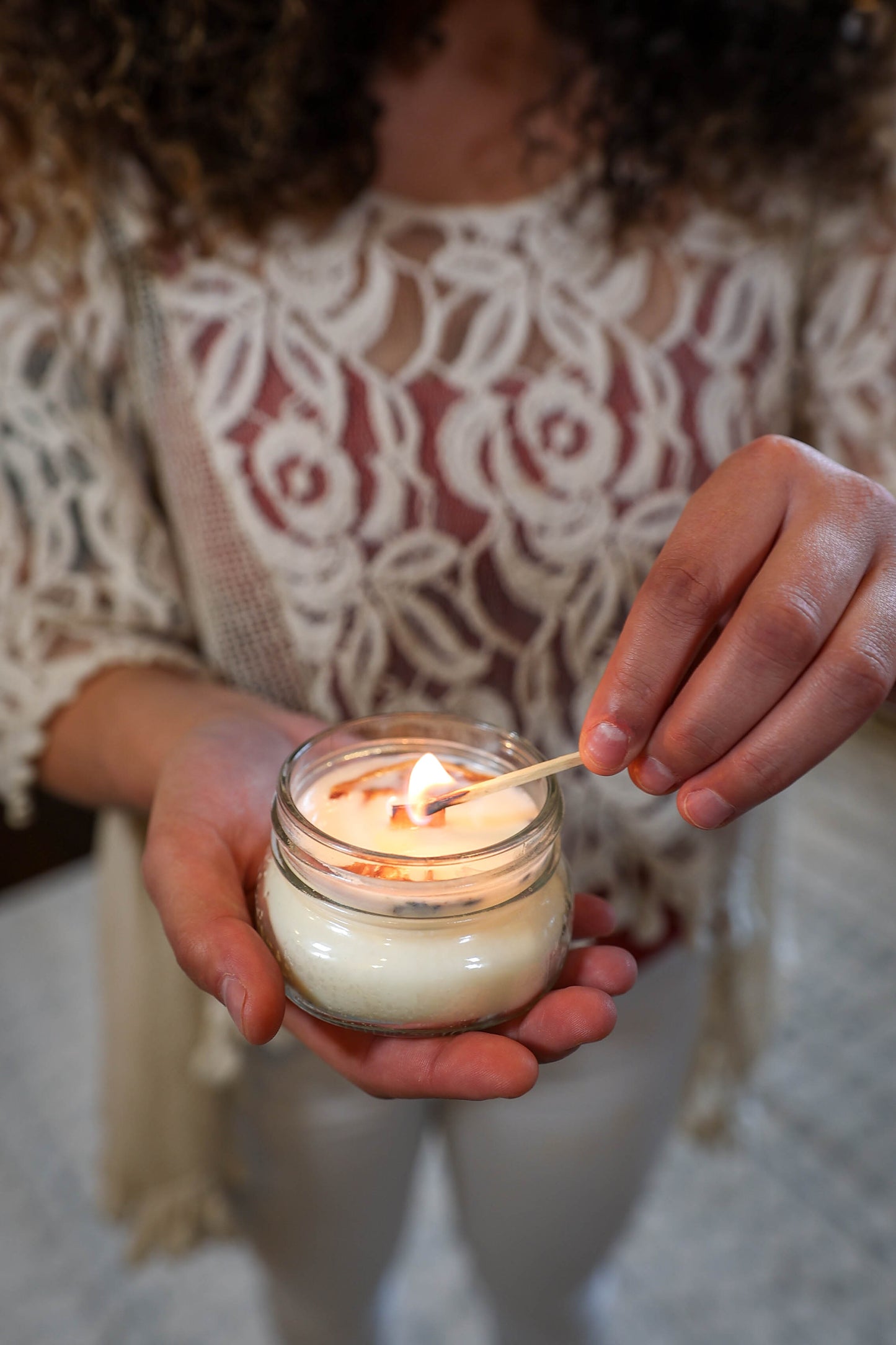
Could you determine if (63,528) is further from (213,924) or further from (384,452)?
(213,924)

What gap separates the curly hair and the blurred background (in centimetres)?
56

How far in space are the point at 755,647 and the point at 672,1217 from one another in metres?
1.24

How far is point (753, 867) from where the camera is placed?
1028mm

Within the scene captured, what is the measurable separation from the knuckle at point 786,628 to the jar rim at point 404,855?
5.5 inches

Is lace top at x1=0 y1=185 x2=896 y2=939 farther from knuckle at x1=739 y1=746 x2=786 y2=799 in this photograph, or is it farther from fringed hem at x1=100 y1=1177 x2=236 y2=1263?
fringed hem at x1=100 y1=1177 x2=236 y2=1263

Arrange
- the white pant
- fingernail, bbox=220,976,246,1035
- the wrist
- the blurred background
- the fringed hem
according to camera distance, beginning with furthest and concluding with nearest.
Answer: the blurred background, the fringed hem, the white pant, the wrist, fingernail, bbox=220,976,246,1035

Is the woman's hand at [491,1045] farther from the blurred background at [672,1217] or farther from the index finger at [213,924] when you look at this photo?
the blurred background at [672,1217]

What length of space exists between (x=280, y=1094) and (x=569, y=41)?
0.93 metres

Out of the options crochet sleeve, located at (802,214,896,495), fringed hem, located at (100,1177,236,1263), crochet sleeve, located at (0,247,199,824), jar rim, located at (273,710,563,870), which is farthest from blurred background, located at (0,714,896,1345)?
crochet sleeve, located at (0,247,199,824)

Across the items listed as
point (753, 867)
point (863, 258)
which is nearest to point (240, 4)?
point (863, 258)

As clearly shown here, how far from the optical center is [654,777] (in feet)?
1.68

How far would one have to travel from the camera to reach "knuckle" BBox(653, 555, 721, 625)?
48 cm

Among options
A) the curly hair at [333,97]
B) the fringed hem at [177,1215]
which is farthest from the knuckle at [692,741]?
the fringed hem at [177,1215]

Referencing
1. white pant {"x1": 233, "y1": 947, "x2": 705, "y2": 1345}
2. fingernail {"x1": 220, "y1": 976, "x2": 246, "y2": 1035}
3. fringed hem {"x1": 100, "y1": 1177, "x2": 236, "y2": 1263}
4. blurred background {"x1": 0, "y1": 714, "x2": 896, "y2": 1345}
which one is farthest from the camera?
blurred background {"x1": 0, "y1": 714, "x2": 896, "y2": 1345}
